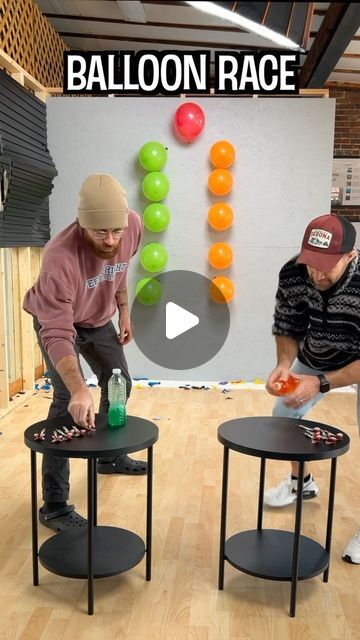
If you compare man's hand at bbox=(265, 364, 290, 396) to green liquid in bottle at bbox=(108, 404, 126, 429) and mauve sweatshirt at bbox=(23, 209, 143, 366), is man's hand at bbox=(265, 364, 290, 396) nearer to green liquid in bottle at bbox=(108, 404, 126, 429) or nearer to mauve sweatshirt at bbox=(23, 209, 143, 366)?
green liquid in bottle at bbox=(108, 404, 126, 429)

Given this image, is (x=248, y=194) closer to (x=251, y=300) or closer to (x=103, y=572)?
(x=251, y=300)

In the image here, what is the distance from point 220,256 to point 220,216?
280 mm

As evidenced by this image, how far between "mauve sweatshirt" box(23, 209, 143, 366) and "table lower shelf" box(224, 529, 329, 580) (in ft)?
2.59

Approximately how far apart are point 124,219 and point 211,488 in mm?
1273

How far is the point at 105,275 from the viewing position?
210 cm

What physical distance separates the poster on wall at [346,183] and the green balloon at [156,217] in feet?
9.83

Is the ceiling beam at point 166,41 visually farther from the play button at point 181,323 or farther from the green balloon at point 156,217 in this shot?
the play button at point 181,323

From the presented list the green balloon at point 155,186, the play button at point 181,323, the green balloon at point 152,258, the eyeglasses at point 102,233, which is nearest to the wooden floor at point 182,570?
the eyeglasses at point 102,233

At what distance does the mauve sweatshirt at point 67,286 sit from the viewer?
1.85 m

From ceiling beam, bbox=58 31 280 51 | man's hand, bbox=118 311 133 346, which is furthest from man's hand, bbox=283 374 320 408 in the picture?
ceiling beam, bbox=58 31 280 51

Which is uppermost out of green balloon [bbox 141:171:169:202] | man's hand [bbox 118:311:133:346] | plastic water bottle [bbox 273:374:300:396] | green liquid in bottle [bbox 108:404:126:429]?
green balloon [bbox 141:171:169:202]

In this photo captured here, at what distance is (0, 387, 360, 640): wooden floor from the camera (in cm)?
158

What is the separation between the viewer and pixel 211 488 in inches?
99.9

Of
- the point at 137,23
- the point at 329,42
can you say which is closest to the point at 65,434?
the point at 329,42
